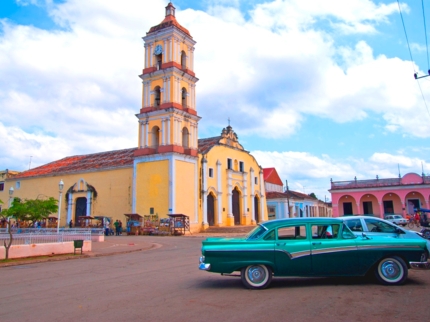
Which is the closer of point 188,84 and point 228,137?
point 188,84

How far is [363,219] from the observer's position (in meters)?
9.79

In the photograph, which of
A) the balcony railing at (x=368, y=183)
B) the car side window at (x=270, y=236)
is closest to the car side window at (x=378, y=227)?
the car side window at (x=270, y=236)

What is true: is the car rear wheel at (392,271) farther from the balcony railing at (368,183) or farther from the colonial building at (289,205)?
the colonial building at (289,205)

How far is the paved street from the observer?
19.0ft

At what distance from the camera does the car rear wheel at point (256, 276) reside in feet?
25.1

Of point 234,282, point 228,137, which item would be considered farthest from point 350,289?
point 228,137

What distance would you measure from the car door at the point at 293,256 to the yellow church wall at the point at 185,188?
2427cm

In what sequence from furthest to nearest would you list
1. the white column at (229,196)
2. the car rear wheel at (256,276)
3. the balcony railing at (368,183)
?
the balcony railing at (368,183), the white column at (229,196), the car rear wheel at (256,276)

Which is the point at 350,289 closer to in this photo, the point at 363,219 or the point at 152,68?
the point at 363,219

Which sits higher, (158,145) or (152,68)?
(152,68)

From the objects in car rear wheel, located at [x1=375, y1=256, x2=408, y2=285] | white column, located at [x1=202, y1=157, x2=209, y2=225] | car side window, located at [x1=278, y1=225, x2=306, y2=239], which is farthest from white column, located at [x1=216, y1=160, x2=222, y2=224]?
car rear wheel, located at [x1=375, y1=256, x2=408, y2=285]

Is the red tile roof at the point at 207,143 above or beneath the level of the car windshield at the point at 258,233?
above

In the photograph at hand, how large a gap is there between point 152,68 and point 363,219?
28633 millimetres

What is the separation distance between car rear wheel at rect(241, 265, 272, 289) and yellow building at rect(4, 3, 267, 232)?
2394 centimetres
